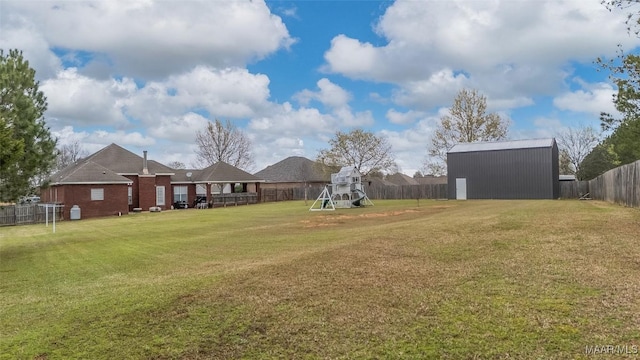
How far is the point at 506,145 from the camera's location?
125 ft

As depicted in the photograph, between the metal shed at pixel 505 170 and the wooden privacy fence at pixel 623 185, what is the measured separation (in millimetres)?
8628

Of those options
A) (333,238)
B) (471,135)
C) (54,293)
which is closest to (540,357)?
(54,293)

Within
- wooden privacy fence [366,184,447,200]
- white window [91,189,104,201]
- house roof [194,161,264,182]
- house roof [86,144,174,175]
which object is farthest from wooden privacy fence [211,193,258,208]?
wooden privacy fence [366,184,447,200]

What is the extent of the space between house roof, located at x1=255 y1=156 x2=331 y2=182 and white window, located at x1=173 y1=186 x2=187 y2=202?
2000 centimetres

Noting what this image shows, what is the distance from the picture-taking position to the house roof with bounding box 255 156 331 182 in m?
62.3

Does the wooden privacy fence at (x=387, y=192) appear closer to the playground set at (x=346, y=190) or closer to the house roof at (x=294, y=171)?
the house roof at (x=294, y=171)

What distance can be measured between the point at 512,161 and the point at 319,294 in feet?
116

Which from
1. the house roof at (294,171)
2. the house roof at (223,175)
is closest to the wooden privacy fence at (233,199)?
the house roof at (223,175)

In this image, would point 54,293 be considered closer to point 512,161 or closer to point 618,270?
point 618,270

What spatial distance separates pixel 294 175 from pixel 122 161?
89.1 feet

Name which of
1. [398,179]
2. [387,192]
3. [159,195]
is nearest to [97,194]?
[159,195]

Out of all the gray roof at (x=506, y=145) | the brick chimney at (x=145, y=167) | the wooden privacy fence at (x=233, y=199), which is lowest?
the wooden privacy fence at (x=233, y=199)

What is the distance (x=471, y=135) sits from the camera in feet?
158

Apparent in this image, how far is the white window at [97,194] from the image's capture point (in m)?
33.1
